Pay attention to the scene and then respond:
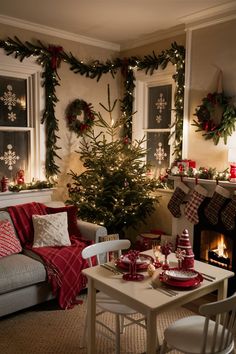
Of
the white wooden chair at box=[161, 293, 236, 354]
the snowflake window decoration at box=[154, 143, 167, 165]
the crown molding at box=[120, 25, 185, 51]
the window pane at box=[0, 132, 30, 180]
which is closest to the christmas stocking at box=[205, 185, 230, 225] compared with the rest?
the snowflake window decoration at box=[154, 143, 167, 165]

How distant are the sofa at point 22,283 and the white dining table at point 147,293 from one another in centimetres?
97

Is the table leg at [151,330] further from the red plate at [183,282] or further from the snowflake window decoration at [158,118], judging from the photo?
the snowflake window decoration at [158,118]

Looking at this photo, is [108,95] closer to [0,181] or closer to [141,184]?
[141,184]

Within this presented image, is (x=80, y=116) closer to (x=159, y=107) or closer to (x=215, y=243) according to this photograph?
(x=159, y=107)

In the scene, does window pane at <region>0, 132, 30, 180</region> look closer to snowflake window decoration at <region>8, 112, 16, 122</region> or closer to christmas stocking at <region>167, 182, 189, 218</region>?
snowflake window decoration at <region>8, 112, 16, 122</region>

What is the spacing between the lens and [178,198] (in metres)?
3.90

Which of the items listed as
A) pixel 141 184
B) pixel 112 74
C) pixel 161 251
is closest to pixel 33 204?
pixel 141 184

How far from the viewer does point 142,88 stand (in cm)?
489

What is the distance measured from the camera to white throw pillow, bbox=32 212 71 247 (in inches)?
138

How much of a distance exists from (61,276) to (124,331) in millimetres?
759

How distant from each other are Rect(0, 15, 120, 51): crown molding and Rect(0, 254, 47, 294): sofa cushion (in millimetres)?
2703

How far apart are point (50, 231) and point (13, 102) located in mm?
1721

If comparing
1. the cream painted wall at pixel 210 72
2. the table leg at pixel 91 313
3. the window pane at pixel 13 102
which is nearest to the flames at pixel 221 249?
the cream painted wall at pixel 210 72

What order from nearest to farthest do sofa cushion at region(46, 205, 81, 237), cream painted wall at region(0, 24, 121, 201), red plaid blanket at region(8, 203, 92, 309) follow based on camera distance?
red plaid blanket at region(8, 203, 92, 309) → sofa cushion at region(46, 205, 81, 237) → cream painted wall at region(0, 24, 121, 201)
